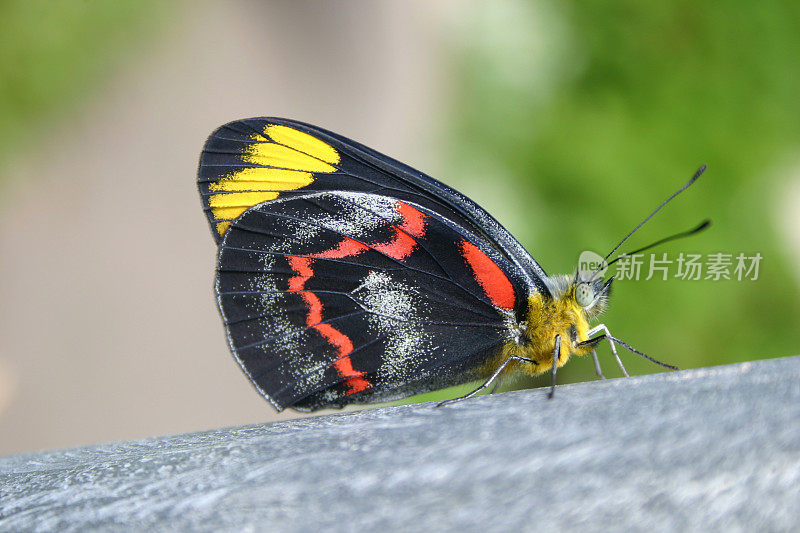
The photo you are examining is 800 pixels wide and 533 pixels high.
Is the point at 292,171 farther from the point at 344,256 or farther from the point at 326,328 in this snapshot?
the point at 326,328

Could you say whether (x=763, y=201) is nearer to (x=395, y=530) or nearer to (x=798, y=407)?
(x=798, y=407)

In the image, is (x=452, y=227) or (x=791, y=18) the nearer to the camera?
(x=452, y=227)

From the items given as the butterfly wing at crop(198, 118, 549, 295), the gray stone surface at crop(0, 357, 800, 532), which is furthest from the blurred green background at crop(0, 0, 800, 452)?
the gray stone surface at crop(0, 357, 800, 532)

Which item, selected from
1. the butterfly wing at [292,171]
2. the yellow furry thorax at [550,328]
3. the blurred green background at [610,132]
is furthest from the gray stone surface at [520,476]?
the blurred green background at [610,132]

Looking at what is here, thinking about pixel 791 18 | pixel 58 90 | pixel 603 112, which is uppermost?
pixel 58 90

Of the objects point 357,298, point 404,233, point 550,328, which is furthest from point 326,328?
point 550,328

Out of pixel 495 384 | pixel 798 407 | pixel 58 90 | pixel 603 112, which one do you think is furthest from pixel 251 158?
pixel 58 90
